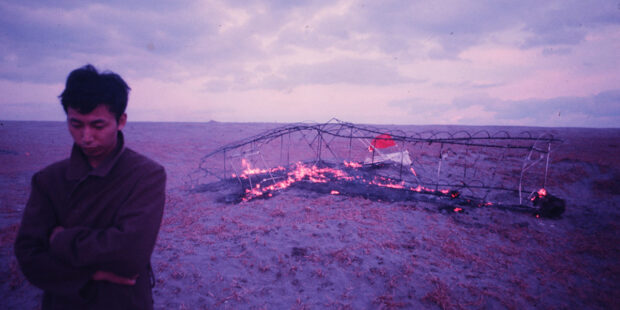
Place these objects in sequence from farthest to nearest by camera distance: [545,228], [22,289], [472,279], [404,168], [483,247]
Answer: [404,168] < [545,228] < [483,247] < [472,279] < [22,289]

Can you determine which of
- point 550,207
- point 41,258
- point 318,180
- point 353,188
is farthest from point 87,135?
point 550,207

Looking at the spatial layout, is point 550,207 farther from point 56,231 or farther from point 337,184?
point 56,231

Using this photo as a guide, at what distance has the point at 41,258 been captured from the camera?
171 centimetres

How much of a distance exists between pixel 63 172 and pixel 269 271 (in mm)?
4388

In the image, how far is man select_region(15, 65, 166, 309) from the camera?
67.5 inches

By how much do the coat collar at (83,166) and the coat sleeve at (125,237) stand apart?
22cm

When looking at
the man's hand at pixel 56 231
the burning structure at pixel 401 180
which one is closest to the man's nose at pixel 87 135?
the man's hand at pixel 56 231

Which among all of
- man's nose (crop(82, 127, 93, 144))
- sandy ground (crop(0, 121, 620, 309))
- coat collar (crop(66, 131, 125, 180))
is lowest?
sandy ground (crop(0, 121, 620, 309))

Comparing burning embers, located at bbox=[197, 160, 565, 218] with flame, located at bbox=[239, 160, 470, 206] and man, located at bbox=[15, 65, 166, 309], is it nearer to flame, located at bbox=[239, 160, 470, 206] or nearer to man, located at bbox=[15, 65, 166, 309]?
flame, located at bbox=[239, 160, 470, 206]

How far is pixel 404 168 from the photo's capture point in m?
16.2

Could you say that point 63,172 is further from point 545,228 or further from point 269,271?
point 545,228

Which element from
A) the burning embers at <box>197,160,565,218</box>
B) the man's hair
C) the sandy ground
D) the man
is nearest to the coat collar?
the man

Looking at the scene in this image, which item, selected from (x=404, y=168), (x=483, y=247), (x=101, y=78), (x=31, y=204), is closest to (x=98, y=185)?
(x=31, y=204)

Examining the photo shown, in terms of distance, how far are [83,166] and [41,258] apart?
0.63 m
